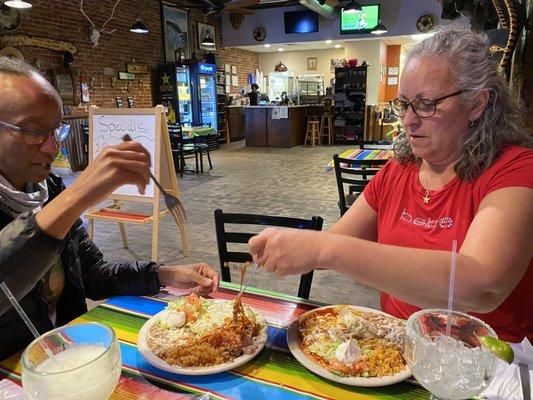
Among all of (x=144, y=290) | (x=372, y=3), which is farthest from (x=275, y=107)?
(x=144, y=290)

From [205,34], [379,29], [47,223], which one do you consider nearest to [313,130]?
[379,29]

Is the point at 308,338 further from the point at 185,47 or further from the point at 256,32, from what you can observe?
the point at 256,32

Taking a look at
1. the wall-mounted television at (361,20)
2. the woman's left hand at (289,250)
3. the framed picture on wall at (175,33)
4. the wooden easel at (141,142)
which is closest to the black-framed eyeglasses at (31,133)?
the woman's left hand at (289,250)

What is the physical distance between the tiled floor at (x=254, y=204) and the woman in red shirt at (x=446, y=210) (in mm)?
121

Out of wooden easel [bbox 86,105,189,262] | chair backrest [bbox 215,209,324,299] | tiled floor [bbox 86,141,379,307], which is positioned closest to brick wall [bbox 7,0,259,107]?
tiled floor [bbox 86,141,379,307]

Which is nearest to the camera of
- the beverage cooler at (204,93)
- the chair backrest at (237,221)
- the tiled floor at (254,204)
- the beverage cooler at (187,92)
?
the chair backrest at (237,221)

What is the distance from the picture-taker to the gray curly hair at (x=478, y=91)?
4.07ft

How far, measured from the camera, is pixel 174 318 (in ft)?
3.69

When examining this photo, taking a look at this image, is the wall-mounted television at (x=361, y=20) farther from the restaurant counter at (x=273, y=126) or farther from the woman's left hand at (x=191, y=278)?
the woman's left hand at (x=191, y=278)

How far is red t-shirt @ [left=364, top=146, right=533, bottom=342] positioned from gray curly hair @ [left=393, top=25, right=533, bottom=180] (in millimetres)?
39

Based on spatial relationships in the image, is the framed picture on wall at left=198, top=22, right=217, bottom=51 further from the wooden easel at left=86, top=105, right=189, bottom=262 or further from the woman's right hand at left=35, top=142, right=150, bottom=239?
the woman's right hand at left=35, top=142, right=150, bottom=239

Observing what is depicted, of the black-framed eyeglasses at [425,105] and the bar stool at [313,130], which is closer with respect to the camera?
the black-framed eyeglasses at [425,105]

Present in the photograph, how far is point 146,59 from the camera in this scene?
32.0 feet

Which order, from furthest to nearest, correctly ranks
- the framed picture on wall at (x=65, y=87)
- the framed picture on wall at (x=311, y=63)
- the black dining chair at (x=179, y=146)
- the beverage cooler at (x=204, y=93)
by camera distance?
the framed picture on wall at (x=311, y=63), the beverage cooler at (x=204, y=93), the framed picture on wall at (x=65, y=87), the black dining chair at (x=179, y=146)
